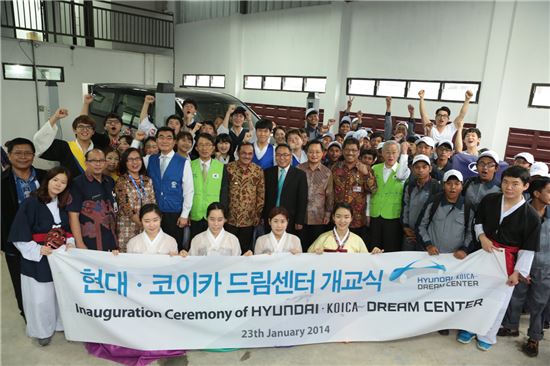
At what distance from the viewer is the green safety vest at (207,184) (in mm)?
2979

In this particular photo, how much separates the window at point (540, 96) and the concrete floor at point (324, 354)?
5506 millimetres

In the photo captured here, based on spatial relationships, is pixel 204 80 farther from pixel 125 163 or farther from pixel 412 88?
pixel 125 163

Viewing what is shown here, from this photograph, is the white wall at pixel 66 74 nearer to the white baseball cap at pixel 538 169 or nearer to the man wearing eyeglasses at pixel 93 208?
the man wearing eyeglasses at pixel 93 208

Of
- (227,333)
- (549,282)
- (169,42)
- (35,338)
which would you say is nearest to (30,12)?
(169,42)

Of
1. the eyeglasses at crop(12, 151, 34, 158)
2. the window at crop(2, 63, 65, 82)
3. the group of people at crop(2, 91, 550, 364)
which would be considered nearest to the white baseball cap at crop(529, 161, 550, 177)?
the group of people at crop(2, 91, 550, 364)

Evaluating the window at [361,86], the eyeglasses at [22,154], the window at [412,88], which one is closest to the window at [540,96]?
the window at [412,88]

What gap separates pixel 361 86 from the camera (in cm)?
905

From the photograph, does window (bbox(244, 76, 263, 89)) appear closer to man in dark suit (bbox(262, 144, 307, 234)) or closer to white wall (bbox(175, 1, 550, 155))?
white wall (bbox(175, 1, 550, 155))

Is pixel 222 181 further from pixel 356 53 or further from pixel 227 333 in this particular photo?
pixel 356 53

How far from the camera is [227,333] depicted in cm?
249

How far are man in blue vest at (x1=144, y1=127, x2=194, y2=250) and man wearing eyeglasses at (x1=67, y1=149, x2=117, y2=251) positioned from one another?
0.40 m

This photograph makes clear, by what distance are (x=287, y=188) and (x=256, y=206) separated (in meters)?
0.30

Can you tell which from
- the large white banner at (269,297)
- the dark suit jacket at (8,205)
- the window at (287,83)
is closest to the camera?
the large white banner at (269,297)

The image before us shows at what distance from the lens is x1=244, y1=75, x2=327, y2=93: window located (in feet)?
31.9
